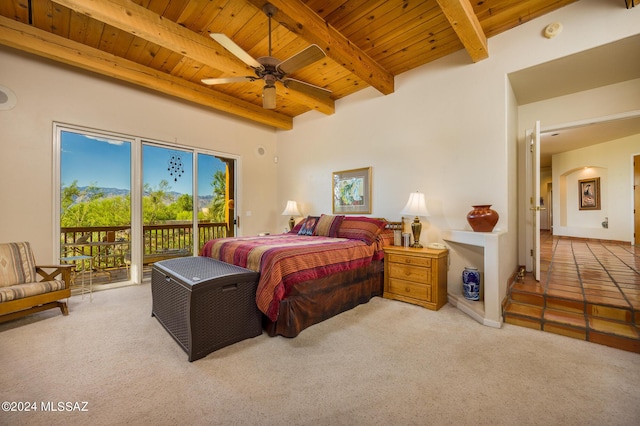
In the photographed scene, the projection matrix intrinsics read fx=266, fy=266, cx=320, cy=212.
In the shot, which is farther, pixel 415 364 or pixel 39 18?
pixel 39 18

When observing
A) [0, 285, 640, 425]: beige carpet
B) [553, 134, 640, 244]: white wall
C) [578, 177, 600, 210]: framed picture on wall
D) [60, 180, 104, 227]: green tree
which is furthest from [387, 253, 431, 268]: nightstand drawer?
[578, 177, 600, 210]: framed picture on wall

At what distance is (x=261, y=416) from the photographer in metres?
1.45

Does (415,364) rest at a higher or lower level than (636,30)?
lower

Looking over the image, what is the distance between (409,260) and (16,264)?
14.0 feet

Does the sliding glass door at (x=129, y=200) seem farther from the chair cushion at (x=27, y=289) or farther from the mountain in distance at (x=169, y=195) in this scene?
the chair cushion at (x=27, y=289)

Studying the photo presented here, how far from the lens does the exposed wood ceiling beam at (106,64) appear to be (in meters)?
2.88

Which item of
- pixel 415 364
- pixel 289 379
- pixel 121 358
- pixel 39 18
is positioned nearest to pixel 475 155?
pixel 415 364

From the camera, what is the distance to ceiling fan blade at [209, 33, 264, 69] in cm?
223

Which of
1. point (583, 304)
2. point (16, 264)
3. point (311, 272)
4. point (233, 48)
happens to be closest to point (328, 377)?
point (311, 272)

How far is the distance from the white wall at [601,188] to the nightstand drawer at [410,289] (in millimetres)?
6869

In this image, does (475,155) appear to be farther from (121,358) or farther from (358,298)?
(121,358)

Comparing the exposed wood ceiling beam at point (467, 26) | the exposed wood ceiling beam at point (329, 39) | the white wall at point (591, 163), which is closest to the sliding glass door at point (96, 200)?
the exposed wood ceiling beam at point (329, 39)

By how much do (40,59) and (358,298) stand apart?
16.2 ft

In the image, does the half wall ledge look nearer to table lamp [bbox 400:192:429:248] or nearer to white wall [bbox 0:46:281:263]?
table lamp [bbox 400:192:429:248]
